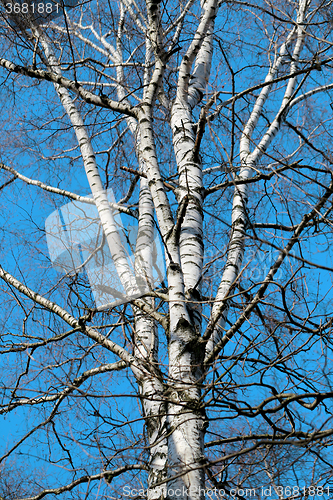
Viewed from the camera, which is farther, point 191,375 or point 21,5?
point 21,5

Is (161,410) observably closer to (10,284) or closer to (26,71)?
(10,284)

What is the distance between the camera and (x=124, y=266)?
3.38 meters

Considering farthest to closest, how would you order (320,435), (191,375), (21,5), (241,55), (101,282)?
1. (241,55)
2. (21,5)
3. (101,282)
4. (191,375)
5. (320,435)

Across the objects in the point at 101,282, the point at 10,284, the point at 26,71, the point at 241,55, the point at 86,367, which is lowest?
the point at 86,367

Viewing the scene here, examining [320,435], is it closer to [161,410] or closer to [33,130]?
[161,410]

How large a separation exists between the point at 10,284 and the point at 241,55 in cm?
370

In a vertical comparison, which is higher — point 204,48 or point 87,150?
point 204,48

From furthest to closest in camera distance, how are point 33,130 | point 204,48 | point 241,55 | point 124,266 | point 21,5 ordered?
1. point 241,55
2. point 33,130
3. point 204,48
4. point 21,5
5. point 124,266

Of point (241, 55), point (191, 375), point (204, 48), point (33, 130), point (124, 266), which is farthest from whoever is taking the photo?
point (241, 55)

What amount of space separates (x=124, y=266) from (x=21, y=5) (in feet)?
8.02

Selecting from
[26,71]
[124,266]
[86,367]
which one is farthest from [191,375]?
[26,71]

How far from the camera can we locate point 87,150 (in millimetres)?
3908

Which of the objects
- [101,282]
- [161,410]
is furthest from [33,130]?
[161,410]

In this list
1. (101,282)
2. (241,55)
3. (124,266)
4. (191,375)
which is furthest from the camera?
(241,55)
